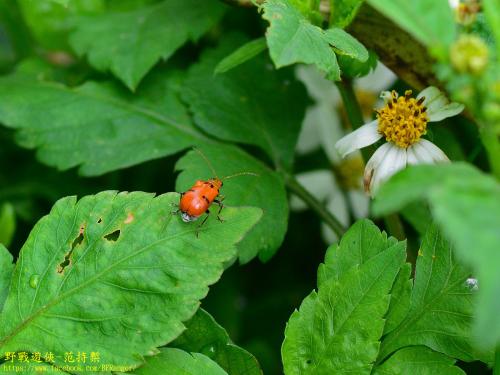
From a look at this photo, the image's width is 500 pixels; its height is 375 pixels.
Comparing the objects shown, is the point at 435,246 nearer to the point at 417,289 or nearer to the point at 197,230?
the point at 417,289

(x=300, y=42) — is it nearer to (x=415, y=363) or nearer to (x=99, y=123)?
(x=415, y=363)

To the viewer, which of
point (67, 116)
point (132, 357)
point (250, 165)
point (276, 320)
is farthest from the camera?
point (276, 320)

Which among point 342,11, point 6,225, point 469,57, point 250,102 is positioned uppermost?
point 469,57

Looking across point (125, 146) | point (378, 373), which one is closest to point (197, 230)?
point (378, 373)

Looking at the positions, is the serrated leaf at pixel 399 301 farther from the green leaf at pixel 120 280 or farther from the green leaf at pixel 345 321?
the green leaf at pixel 120 280

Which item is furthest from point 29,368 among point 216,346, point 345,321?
point 345,321

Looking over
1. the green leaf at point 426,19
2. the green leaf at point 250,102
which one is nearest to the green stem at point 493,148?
the green leaf at point 426,19
